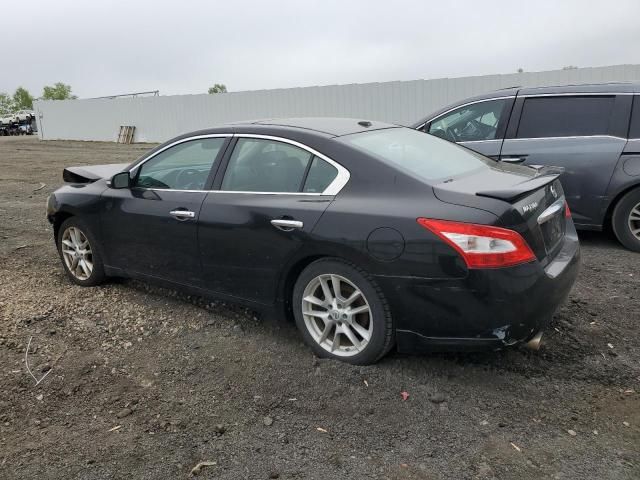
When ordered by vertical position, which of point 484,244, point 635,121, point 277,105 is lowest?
point 484,244

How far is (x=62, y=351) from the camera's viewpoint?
154 inches

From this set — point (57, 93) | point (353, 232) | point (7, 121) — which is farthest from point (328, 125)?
point (57, 93)

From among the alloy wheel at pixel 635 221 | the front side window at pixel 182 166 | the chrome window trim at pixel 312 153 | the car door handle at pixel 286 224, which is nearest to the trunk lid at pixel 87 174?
the front side window at pixel 182 166

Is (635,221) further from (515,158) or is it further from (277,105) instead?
(277,105)

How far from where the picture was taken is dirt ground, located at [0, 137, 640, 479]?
106 inches

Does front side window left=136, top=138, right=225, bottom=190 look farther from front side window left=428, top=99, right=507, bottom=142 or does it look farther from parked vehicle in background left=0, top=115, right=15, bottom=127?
parked vehicle in background left=0, top=115, right=15, bottom=127

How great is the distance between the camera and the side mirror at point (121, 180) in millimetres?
4559

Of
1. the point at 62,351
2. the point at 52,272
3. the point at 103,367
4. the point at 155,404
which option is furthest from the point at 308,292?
the point at 52,272

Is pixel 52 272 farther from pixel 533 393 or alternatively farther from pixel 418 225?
pixel 533 393

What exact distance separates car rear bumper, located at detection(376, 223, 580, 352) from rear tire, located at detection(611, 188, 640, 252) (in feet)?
10.5

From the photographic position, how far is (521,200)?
315cm

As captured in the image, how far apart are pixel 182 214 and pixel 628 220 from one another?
4600 mm

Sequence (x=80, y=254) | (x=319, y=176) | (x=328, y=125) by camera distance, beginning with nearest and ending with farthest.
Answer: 1. (x=319, y=176)
2. (x=328, y=125)
3. (x=80, y=254)

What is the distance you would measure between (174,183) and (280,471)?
2.49 meters
